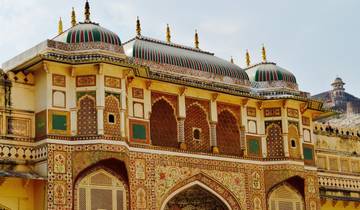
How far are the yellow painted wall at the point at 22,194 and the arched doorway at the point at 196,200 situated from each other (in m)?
4.14

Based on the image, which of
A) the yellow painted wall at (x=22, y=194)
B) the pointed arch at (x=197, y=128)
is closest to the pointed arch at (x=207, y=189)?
the pointed arch at (x=197, y=128)

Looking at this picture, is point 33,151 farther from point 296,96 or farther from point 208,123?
point 296,96

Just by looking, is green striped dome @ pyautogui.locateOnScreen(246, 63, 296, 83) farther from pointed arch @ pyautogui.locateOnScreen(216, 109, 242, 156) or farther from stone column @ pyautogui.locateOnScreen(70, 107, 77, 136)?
stone column @ pyautogui.locateOnScreen(70, 107, 77, 136)

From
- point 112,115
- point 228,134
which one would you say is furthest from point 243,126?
point 112,115

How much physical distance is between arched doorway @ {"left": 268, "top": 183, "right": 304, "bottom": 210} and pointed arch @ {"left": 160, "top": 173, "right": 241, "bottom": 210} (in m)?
1.53

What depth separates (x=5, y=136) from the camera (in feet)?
63.7

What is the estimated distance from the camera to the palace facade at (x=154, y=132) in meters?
19.5

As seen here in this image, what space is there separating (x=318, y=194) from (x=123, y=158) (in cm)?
817

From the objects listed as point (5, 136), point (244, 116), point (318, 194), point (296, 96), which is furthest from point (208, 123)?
point (5, 136)

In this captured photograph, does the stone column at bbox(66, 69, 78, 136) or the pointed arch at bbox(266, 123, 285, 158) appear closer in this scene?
the stone column at bbox(66, 69, 78, 136)

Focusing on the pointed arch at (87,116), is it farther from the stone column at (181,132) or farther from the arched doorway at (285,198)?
the arched doorway at (285,198)

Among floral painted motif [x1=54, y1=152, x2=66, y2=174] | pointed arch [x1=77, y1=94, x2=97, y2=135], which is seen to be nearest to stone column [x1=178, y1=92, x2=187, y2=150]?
pointed arch [x1=77, y1=94, x2=97, y2=135]

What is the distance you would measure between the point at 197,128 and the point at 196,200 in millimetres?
2431

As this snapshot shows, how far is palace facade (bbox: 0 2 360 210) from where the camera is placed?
768 inches
